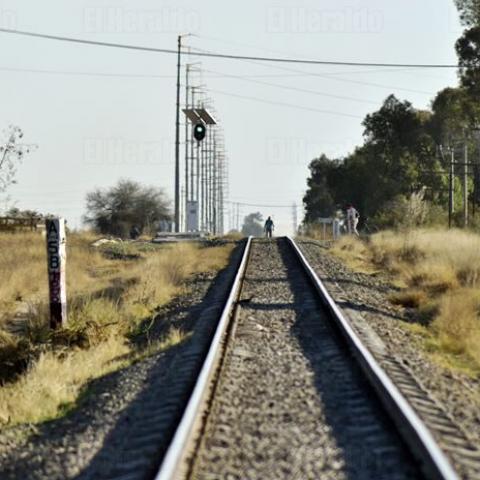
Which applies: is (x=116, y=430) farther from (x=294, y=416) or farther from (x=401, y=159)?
(x=401, y=159)

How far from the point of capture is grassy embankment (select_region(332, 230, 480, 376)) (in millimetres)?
12633

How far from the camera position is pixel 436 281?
2102cm

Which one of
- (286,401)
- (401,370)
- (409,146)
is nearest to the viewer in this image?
(286,401)

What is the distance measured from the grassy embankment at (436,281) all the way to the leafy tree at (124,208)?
65.7m

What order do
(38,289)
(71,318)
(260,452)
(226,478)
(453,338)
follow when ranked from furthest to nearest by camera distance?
(38,289) < (71,318) < (453,338) < (260,452) < (226,478)

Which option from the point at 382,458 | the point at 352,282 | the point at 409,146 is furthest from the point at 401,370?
the point at 409,146

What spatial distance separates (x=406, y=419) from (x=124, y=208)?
9932cm

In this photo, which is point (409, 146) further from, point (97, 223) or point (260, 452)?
point (260, 452)

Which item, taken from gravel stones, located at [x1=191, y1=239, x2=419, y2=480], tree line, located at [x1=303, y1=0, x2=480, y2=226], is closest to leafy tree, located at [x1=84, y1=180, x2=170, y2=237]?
tree line, located at [x1=303, y1=0, x2=480, y2=226]

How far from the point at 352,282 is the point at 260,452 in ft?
46.6

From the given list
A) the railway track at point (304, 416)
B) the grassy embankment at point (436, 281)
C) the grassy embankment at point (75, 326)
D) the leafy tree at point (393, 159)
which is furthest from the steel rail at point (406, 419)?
the leafy tree at point (393, 159)

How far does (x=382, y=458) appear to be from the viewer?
265 inches

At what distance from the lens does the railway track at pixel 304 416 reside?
6.52 meters

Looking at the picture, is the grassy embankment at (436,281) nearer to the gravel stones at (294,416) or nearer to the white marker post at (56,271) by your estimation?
the gravel stones at (294,416)
